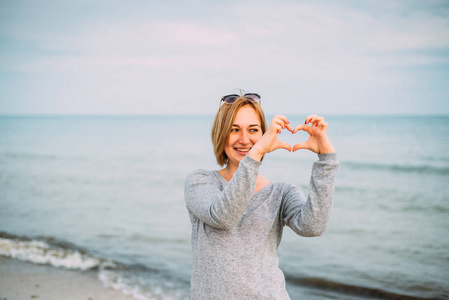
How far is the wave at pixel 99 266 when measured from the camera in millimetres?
6492

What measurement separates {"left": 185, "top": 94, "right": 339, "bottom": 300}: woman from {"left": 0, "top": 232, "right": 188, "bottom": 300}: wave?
4.60 m

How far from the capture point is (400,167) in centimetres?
2178

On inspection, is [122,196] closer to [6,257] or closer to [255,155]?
[6,257]

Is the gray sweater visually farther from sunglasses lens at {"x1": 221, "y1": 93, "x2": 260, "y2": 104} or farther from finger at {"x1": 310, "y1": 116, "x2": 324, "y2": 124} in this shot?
sunglasses lens at {"x1": 221, "y1": 93, "x2": 260, "y2": 104}

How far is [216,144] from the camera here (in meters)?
2.29

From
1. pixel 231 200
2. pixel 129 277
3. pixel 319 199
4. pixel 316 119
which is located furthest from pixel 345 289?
pixel 231 200

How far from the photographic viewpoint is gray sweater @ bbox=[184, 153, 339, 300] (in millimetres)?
1898

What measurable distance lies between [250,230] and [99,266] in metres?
6.13

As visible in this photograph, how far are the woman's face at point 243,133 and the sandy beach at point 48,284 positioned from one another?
4.68m

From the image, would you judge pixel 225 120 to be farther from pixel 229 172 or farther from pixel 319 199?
pixel 319 199

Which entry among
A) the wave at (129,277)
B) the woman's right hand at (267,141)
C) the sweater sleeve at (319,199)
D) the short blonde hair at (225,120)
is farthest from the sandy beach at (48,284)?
the woman's right hand at (267,141)

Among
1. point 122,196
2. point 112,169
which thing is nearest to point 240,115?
point 122,196

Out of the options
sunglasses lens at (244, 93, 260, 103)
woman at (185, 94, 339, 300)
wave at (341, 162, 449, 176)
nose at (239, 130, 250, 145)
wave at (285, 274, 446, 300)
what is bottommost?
wave at (285, 274, 446, 300)

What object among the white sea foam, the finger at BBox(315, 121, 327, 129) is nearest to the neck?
the finger at BBox(315, 121, 327, 129)
